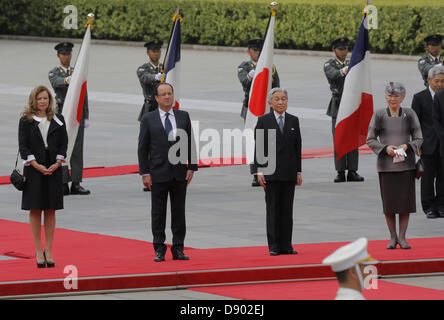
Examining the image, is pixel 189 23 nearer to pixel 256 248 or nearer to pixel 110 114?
pixel 110 114

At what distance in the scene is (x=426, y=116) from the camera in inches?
555

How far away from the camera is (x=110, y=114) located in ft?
84.0

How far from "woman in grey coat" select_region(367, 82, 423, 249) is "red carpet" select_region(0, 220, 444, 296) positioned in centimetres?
33

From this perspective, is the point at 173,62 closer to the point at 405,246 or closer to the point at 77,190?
the point at 77,190

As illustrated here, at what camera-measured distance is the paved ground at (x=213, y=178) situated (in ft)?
43.5

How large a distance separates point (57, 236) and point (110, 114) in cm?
1291

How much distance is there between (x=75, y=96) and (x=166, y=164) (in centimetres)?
477

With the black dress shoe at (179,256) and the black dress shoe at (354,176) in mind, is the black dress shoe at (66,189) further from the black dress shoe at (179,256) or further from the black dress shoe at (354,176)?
the black dress shoe at (179,256)

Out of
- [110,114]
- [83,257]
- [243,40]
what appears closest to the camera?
[83,257]

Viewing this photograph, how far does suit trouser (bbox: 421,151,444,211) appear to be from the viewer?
46.5ft

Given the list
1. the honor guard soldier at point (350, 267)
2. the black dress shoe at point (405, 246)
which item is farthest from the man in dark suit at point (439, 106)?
the honor guard soldier at point (350, 267)

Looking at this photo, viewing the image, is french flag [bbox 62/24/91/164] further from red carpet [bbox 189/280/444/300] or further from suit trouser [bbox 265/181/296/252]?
red carpet [bbox 189/280/444/300]

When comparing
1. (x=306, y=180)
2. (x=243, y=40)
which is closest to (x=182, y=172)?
(x=306, y=180)

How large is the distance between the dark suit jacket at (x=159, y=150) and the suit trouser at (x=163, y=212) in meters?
0.08
